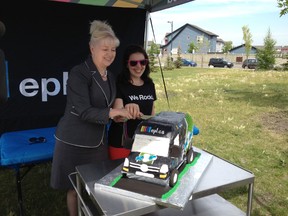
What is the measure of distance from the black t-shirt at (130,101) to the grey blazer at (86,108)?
134 mm

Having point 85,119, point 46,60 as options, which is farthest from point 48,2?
point 85,119

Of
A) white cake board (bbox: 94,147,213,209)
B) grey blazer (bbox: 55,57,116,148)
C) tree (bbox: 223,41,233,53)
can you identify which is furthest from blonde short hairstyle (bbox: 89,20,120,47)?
tree (bbox: 223,41,233,53)

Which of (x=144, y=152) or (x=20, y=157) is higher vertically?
(x=144, y=152)

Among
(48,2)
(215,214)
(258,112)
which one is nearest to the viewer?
(215,214)

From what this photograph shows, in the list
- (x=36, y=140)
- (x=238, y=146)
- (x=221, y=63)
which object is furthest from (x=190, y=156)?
(x=221, y=63)

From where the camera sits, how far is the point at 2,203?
3053 millimetres

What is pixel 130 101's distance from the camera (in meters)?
2.27

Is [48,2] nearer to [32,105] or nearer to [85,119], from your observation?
[32,105]

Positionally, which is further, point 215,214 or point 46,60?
point 46,60

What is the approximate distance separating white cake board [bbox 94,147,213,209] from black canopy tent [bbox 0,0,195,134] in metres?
2.11

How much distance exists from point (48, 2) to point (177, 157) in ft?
9.08

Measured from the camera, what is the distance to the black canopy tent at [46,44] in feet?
11.1

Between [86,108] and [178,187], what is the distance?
0.79 meters

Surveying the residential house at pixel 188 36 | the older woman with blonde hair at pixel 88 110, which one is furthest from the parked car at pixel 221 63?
the older woman with blonde hair at pixel 88 110
